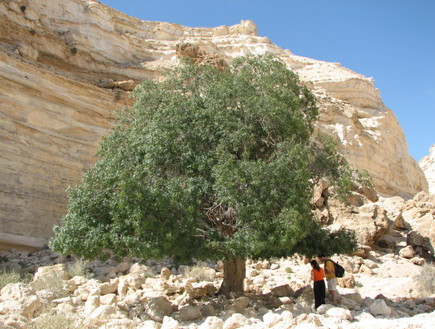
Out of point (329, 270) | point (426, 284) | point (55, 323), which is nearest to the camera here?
point (55, 323)

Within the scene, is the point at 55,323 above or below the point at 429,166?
below

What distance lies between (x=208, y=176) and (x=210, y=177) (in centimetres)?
5

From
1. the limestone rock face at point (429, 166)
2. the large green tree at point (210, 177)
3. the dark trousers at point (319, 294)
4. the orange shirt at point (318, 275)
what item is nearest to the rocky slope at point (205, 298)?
the dark trousers at point (319, 294)

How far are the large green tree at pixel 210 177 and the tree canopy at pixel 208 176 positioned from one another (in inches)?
1.1

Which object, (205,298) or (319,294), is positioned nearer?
(319,294)

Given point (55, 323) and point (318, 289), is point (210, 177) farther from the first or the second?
point (55, 323)

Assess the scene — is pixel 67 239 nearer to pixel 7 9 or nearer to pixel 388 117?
pixel 7 9

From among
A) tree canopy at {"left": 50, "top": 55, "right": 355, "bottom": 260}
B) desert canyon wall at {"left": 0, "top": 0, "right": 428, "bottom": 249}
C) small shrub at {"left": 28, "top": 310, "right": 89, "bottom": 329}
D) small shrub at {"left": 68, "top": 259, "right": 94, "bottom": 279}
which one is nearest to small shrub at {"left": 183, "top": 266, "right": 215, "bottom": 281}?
small shrub at {"left": 68, "top": 259, "right": 94, "bottom": 279}

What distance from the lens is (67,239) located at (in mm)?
9180

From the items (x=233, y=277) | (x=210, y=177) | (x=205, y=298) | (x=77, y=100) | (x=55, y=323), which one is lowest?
(x=55, y=323)

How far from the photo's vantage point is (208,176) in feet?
33.5

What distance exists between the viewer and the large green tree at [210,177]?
891cm

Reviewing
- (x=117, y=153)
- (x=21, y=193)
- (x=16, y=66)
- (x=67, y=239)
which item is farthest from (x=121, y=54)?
(x=67, y=239)

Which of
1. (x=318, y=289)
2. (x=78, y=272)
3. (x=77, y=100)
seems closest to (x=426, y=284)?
(x=318, y=289)
